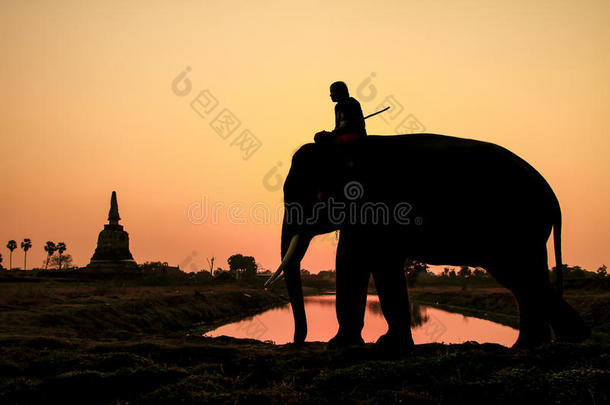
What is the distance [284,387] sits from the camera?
266 inches

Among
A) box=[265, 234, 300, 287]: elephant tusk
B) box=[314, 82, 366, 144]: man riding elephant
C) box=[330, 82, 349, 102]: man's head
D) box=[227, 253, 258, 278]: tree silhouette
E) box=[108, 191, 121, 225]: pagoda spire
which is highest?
box=[108, 191, 121, 225]: pagoda spire

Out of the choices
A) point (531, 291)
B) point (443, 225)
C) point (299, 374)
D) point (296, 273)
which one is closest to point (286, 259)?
point (296, 273)

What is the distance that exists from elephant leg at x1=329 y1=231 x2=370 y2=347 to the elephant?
2 centimetres

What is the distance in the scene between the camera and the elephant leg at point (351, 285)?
8805 millimetres

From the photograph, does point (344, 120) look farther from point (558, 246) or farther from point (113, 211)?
point (113, 211)

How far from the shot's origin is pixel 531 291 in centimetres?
855

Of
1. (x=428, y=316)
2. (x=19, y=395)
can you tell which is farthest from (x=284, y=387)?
(x=428, y=316)

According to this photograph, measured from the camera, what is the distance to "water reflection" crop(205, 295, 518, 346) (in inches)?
1011

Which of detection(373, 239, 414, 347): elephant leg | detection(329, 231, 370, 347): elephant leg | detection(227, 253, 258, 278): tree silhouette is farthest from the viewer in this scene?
detection(227, 253, 258, 278): tree silhouette

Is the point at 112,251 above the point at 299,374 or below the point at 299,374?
above

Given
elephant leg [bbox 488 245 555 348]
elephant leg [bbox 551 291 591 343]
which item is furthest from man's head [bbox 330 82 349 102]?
elephant leg [bbox 551 291 591 343]

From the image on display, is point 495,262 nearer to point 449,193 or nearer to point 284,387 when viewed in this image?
point 449,193

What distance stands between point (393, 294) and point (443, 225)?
5.02 ft

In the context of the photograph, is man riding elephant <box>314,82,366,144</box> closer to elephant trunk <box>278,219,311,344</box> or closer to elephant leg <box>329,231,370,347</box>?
elephant leg <box>329,231,370,347</box>
